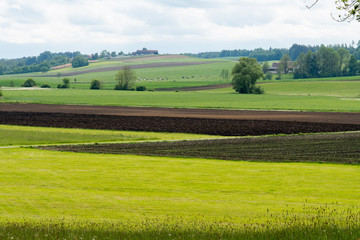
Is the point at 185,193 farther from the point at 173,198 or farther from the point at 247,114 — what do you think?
the point at 247,114

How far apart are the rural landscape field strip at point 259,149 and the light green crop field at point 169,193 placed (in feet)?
9.26

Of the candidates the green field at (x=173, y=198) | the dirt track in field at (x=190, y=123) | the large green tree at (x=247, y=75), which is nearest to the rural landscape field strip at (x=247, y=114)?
the dirt track in field at (x=190, y=123)

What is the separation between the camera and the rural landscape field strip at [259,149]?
1262 inches

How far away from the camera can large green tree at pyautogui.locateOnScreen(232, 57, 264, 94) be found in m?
138

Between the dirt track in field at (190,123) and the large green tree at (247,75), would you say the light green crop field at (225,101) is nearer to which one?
the large green tree at (247,75)

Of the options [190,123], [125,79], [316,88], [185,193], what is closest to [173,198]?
[185,193]

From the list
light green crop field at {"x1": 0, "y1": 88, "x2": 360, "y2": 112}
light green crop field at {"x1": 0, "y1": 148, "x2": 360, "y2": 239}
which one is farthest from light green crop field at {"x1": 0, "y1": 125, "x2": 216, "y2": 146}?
light green crop field at {"x1": 0, "y1": 88, "x2": 360, "y2": 112}

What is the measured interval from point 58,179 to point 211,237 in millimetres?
13577

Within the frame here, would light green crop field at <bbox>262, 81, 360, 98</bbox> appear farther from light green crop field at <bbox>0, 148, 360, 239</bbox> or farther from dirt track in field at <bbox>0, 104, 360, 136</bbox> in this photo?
light green crop field at <bbox>0, 148, 360, 239</bbox>

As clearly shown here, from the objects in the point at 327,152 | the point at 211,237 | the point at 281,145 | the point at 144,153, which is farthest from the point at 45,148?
the point at 211,237

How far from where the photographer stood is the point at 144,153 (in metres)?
35.1

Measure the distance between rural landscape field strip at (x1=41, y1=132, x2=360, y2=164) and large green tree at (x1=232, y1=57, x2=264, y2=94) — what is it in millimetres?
94201

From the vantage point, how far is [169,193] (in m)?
20.2

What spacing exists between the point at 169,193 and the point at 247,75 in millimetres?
119189
